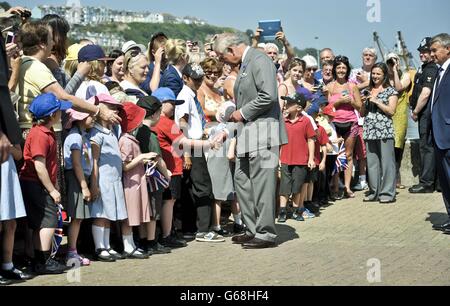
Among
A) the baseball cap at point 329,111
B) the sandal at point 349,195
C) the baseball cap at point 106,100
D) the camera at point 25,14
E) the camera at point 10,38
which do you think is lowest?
the sandal at point 349,195

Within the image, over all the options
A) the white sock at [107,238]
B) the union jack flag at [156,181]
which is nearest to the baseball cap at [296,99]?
the union jack flag at [156,181]

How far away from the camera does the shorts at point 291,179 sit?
10.6 metres

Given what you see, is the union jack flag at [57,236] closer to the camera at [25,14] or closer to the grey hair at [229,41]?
the camera at [25,14]

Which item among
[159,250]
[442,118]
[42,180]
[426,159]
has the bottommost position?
[159,250]

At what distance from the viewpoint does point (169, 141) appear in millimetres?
8789

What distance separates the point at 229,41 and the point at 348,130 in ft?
14.6

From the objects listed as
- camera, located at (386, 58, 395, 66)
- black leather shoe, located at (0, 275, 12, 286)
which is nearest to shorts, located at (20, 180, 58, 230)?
black leather shoe, located at (0, 275, 12, 286)

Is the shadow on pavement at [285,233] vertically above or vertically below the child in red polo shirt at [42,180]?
below

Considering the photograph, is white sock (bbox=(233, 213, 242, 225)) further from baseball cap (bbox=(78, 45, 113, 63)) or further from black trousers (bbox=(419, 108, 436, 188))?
black trousers (bbox=(419, 108, 436, 188))

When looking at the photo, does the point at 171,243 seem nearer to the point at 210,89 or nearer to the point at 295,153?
the point at 210,89

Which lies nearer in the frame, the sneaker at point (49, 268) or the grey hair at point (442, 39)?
the sneaker at point (49, 268)

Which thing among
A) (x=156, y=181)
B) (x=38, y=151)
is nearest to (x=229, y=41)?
(x=156, y=181)

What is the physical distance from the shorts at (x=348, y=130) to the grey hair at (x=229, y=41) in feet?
13.6
